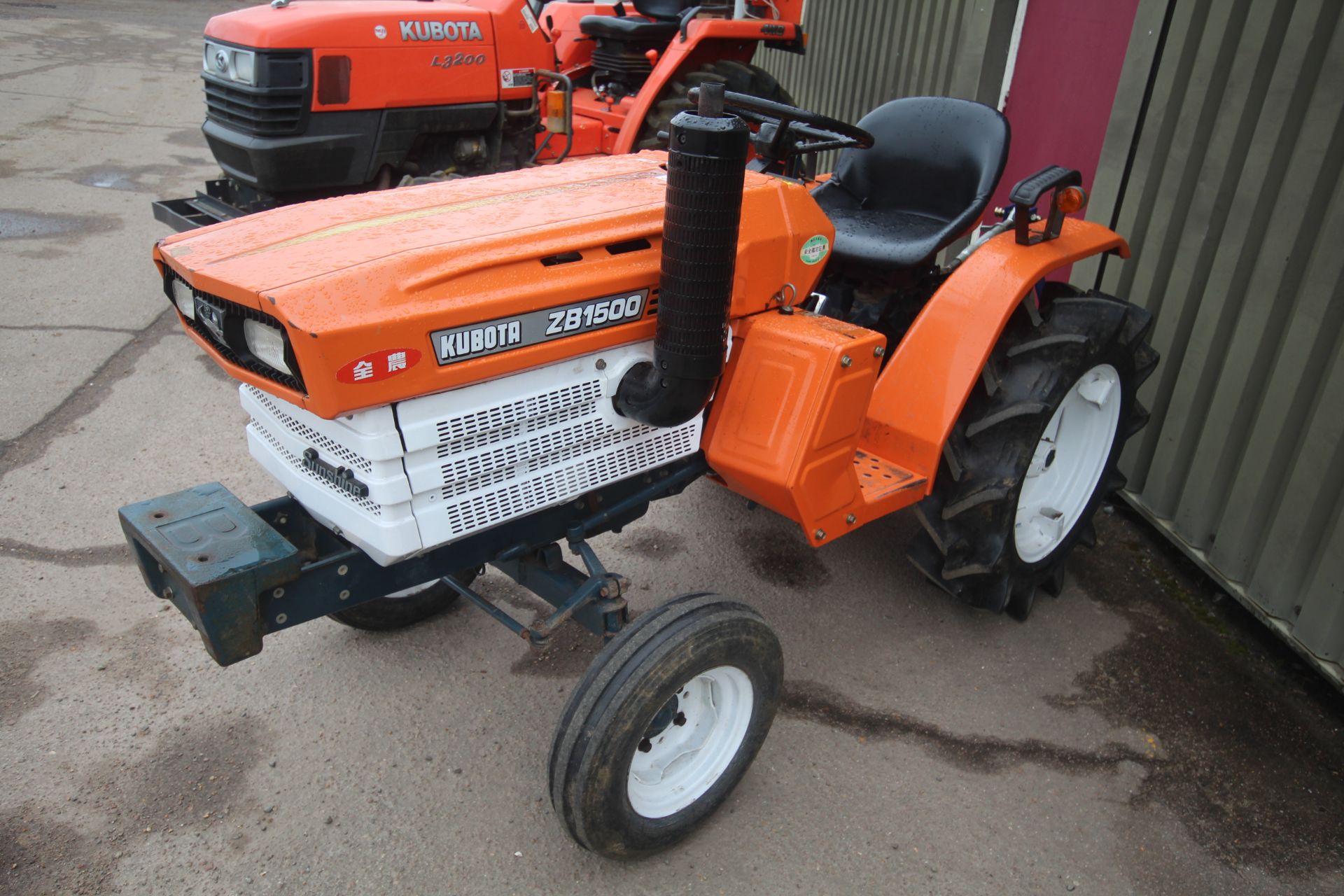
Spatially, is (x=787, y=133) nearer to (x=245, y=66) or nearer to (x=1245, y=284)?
(x=1245, y=284)

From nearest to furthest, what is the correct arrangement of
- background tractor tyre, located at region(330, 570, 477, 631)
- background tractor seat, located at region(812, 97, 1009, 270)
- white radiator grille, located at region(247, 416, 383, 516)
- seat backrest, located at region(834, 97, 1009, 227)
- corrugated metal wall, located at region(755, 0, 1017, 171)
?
white radiator grille, located at region(247, 416, 383, 516) < background tractor tyre, located at region(330, 570, 477, 631) < background tractor seat, located at region(812, 97, 1009, 270) < seat backrest, located at region(834, 97, 1009, 227) < corrugated metal wall, located at region(755, 0, 1017, 171)

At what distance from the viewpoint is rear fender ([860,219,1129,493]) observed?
242 centimetres

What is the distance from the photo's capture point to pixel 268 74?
14.3 ft

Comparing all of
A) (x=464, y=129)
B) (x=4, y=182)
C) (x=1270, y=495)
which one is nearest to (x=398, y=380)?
(x=1270, y=495)

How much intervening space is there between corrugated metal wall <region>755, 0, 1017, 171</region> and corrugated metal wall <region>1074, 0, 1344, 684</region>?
1.37m

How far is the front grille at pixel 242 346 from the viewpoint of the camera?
5.43 feet

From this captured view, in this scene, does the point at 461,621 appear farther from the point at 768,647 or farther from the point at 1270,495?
the point at 1270,495

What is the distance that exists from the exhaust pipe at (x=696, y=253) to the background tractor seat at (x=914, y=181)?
1.12m

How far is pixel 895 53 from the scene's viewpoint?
18.4 ft

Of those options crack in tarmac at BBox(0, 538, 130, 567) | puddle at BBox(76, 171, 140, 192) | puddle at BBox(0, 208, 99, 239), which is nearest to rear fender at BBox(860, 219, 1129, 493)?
crack in tarmac at BBox(0, 538, 130, 567)

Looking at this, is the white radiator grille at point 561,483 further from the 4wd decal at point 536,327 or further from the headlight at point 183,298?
the headlight at point 183,298

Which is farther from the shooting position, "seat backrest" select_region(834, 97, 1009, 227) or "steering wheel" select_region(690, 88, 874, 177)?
"seat backrest" select_region(834, 97, 1009, 227)

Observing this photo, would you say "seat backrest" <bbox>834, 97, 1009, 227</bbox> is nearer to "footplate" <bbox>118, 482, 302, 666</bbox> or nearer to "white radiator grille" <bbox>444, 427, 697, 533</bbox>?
"white radiator grille" <bbox>444, 427, 697, 533</bbox>

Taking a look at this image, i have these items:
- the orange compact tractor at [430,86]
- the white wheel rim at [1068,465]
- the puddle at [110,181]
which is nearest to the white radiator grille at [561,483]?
the white wheel rim at [1068,465]
